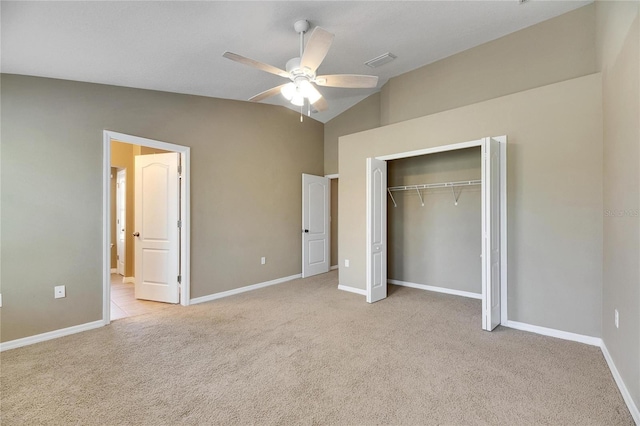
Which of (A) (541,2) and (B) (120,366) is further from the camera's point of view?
(A) (541,2)

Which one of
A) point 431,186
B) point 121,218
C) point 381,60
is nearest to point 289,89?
point 381,60

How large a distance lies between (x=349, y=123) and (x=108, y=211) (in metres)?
4.49

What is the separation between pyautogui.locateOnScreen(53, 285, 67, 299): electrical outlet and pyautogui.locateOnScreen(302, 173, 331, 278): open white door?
142 inches

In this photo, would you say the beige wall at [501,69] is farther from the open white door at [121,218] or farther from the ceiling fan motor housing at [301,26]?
the open white door at [121,218]

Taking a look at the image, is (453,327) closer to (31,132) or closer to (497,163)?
(497,163)

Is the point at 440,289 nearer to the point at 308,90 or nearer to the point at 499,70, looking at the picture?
the point at 499,70

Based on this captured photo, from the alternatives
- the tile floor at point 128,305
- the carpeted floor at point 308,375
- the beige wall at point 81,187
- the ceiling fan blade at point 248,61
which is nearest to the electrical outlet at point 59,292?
the beige wall at point 81,187

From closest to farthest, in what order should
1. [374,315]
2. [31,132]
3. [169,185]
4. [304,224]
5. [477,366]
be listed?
[477,366] < [31,132] < [374,315] < [169,185] < [304,224]

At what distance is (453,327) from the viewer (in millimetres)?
3221

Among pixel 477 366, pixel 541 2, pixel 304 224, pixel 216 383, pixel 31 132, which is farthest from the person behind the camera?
pixel 304 224

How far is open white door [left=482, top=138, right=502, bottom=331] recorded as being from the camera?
9.97ft

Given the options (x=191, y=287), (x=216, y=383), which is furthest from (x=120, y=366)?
(x=191, y=287)

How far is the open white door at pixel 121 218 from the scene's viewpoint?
5.61m

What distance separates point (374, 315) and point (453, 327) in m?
0.91
